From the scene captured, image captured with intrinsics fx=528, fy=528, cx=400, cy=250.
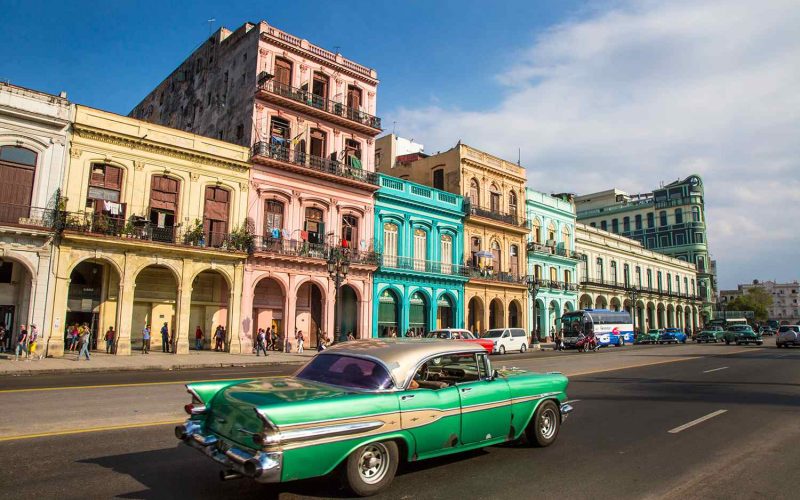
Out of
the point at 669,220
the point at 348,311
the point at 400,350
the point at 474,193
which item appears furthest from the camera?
the point at 669,220

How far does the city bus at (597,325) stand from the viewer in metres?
39.7

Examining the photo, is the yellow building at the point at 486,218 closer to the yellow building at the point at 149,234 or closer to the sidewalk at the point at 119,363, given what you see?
the yellow building at the point at 149,234

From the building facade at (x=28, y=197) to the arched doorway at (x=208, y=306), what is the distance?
705 cm

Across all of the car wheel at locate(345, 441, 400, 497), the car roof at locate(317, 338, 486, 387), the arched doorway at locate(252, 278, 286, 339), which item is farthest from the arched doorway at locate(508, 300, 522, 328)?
the car wheel at locate(345, 441, 400, 497)

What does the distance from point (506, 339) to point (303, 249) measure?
13.8 meters

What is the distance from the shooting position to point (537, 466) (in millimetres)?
6027

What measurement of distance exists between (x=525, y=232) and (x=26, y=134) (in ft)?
116

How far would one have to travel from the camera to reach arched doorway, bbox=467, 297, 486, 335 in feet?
137

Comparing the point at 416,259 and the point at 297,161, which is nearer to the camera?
the point at 297,161

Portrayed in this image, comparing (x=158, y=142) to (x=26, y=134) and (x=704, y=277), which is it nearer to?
(x=26, y=134)

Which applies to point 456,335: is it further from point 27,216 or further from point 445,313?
point 27,216

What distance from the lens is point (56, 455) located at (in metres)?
6.04

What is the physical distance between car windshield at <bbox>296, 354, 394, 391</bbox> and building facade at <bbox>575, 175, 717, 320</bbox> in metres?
84.6

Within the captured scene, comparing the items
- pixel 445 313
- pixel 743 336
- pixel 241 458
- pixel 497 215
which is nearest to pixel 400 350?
pixel 241 458
